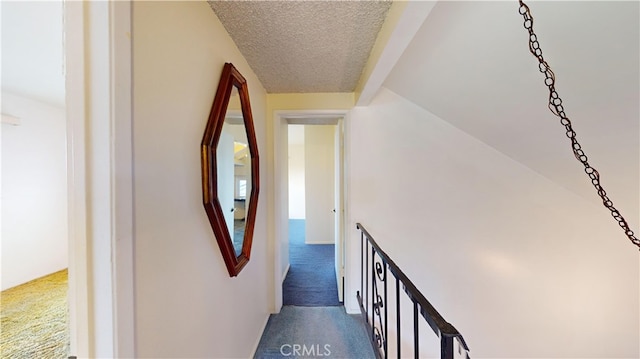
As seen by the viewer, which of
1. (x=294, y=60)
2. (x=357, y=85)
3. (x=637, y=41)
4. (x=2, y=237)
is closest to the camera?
(x=637, y=41)

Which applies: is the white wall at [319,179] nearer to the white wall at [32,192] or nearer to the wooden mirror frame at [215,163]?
the wooden mirror frame at [215,163]

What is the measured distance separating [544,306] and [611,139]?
1.60 m

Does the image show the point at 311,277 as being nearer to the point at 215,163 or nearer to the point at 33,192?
the point at 215,163

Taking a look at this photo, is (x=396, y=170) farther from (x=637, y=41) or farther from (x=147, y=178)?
(x=147, y=178)

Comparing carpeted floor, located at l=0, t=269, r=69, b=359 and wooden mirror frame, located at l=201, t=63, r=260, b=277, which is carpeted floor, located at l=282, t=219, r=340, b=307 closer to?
wooden mirror frame, located at l=201, t=63, r=260, b=277

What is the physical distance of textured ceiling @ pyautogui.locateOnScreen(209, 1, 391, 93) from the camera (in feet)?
3.52

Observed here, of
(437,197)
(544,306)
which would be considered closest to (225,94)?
(437,197)

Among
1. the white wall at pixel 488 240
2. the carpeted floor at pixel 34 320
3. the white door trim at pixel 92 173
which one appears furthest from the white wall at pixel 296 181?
the white door trim at pixel 92 173

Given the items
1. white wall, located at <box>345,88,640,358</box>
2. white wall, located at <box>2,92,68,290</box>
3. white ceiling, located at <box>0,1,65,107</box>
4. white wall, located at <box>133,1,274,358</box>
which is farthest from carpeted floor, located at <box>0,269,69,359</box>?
white wall, located at <box>345,88,640,358</box>

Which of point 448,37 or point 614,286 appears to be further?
point 614,286

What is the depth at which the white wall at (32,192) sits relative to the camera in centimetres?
241

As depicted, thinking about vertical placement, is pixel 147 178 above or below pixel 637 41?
below

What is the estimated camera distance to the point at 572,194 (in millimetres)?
1827

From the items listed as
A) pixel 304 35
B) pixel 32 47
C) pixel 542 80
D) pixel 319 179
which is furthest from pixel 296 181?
pixel 542 80
